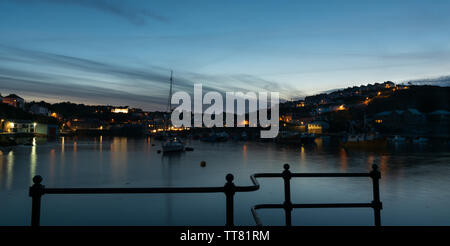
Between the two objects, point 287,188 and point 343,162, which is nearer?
point 287,188

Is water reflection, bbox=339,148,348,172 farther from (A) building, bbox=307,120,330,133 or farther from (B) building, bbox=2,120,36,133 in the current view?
(B) building, bbox=2,120,36,133

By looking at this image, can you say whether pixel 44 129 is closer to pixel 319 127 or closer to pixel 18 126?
pixel 18 126

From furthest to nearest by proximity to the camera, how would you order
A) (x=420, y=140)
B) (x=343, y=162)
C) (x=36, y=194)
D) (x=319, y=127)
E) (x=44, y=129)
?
1. (x=319, y=127)
2. (x=44, y=129)
3. (x=420, y=140)
4. (x=343, y=162)
5. (x=36, y=194)

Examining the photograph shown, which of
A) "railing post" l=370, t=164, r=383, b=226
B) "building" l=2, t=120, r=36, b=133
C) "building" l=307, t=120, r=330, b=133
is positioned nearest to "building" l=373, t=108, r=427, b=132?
"building" l=307, t=120, r=330, b=133

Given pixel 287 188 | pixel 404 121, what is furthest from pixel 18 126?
pixel 404 121

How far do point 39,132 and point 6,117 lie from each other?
24.4m

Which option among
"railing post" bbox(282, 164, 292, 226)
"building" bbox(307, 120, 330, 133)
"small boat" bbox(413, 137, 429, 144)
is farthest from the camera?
"building" bbox(307, 120, 330, 133)

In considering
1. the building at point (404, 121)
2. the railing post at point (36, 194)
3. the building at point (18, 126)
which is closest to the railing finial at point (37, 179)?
the railing post at point (36, 194)

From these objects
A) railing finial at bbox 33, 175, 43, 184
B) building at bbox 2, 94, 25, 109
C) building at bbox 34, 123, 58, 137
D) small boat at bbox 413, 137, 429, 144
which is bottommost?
railing finial at bbox 33, 175, 43, 184

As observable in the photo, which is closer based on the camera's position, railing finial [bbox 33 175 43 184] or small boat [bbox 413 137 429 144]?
railing finial [bbox 33 175 43 184]

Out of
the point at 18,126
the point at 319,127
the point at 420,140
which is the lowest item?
the point at 420,140

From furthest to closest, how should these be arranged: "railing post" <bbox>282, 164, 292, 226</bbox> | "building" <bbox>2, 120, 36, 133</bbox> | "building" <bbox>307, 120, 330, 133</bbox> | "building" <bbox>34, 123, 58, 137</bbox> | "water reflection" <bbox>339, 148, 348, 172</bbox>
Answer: "building" <bbox>307, 120, 330, 133</bbox>, "building" <bbox>34, 123, 58, 137</bbox>, "building" <bbox>2, 120, 36, 133</bbox>, "water reflection" <bbox>339, 148, 348, 172</bbox>, "railing post" <bbox>282, 164, 292, 226</bbox>

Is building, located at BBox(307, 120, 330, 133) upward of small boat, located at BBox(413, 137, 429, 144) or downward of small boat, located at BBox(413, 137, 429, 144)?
upward
